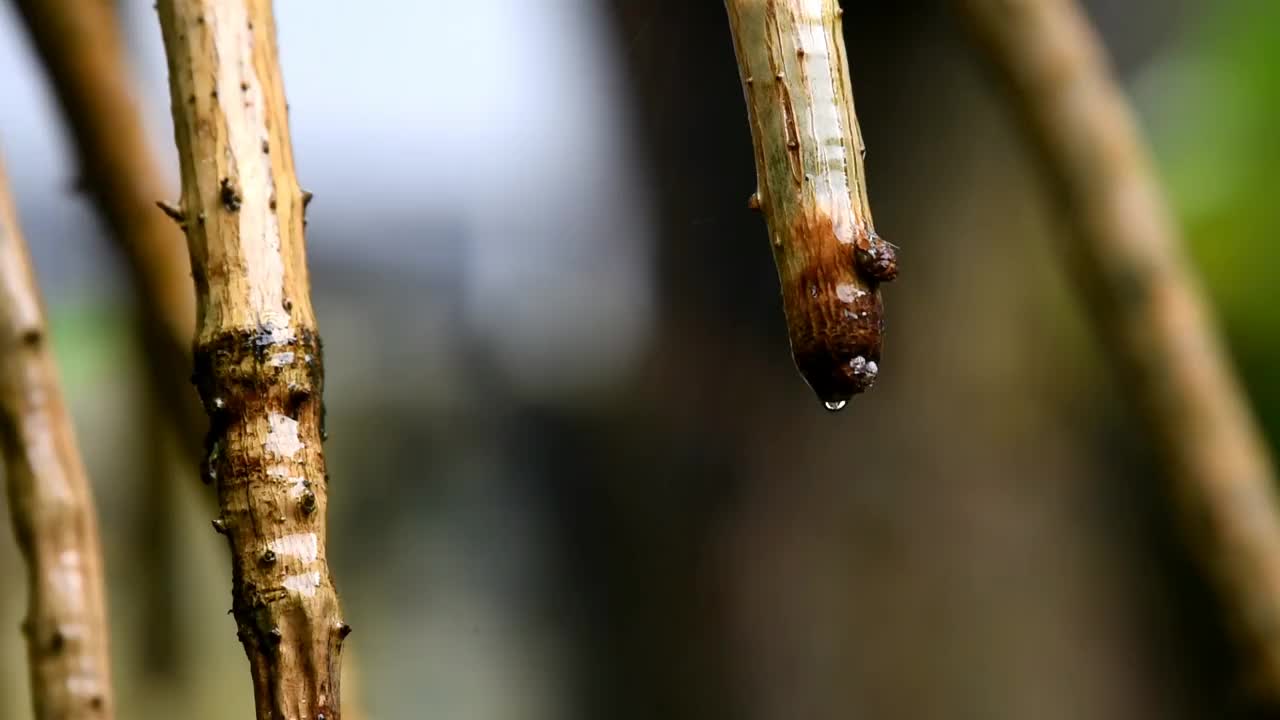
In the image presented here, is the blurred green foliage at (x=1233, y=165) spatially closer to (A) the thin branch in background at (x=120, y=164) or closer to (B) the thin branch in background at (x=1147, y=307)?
(B) the thin branch in background at (x=1147, y=307)

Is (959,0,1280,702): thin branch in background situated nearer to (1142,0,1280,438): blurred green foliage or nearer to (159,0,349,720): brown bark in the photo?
(159,0,349,720): brown bark

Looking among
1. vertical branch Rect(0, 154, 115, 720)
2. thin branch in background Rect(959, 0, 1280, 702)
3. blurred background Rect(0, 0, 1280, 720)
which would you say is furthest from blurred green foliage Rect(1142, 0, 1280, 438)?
vertical branch Rect(0, 154, 115, 720)

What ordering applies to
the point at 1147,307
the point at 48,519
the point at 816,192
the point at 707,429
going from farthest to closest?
the point at 707,429, the point at 1147,307, the point at 48,519, the point at 816,192

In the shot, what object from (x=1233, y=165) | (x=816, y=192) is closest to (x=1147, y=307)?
(x=816, y=192)

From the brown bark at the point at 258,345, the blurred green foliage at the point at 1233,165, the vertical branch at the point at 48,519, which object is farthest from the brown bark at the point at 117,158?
the blurred green foliage at the point at 1233,165

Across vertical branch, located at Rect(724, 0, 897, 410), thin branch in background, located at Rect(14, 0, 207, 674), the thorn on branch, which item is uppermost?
thin branch in background, located at Rect(14, 0, 207, 674)

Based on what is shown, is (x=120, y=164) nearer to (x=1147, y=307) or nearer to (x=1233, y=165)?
(x=1147, y=307)
